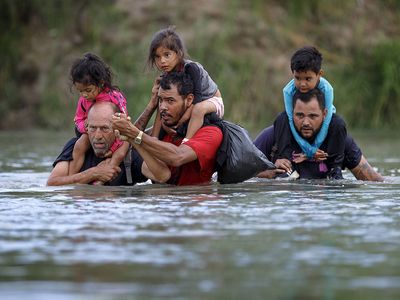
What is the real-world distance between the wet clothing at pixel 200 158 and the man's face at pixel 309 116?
36.2 inches

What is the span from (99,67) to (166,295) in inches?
202

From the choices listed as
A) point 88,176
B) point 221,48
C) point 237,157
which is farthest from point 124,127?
point 221,48

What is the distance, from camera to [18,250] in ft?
19.8

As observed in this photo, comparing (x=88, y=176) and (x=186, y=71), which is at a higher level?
(x=186, y=71)

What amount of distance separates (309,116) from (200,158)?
1.27m

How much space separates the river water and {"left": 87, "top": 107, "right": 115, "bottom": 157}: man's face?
0.41 m

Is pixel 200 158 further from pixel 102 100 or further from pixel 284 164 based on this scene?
pixel 284 164

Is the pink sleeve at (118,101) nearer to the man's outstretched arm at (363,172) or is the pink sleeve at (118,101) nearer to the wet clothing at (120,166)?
the wet clothing at (120,166)

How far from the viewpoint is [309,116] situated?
1037 cm

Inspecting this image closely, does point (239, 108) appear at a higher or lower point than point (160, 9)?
lower

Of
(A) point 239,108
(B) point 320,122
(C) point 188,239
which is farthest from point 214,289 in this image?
(A) point 239,108

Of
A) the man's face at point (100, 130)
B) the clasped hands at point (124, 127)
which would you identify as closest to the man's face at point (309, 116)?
the man's face at point (100, 130)

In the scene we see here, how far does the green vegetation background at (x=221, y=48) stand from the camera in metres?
20.5

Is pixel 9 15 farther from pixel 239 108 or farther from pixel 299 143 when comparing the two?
pixel 299 143
